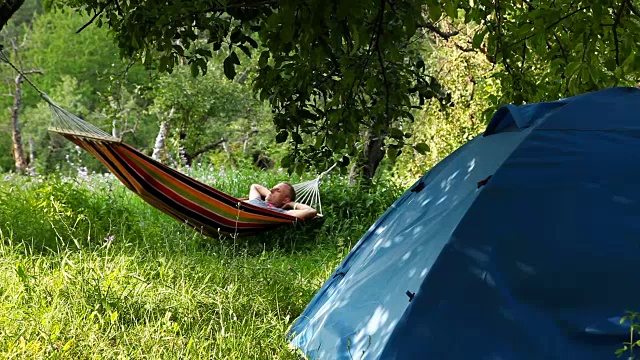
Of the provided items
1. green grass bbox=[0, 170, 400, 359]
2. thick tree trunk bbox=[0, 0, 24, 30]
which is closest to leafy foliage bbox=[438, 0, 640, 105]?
green grass bbox=[0, 170, 400, 359]

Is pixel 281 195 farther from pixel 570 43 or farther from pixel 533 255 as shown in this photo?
pixel 533 255

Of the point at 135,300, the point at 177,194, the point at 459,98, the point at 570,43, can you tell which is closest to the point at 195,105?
the point at 459,98

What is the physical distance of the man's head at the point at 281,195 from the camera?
5.02 m

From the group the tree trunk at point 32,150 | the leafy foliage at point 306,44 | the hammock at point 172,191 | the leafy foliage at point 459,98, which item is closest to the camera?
the leafy foliage at point 306,44

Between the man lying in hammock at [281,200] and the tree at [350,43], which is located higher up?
the tree at [350,43]

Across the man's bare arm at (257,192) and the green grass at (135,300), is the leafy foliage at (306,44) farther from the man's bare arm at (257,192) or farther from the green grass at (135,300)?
the man's bare arm at (257,192)

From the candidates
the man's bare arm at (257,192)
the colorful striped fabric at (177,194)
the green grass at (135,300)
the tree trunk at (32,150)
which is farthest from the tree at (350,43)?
the tree trunk at (32,150)

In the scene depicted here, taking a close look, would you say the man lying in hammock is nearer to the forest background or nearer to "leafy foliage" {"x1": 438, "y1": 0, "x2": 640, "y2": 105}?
the forest background

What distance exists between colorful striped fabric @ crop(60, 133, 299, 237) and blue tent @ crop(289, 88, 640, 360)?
2.09 m

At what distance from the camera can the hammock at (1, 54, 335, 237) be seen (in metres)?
Answer: 3.79

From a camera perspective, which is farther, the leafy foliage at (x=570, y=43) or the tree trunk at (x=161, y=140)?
the tree trunk at (x=161, y=140)

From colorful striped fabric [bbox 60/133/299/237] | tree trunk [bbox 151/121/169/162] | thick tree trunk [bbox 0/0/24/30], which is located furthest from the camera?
tree trunk [bbox 151/121/169/162]

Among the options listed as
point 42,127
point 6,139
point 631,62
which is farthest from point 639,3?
point 6,139

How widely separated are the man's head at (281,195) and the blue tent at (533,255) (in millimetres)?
2864
